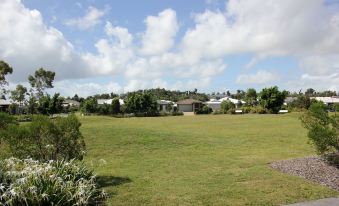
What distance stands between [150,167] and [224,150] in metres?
5.18

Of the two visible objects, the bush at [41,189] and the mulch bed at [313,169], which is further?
the mulch bed at [313,169]

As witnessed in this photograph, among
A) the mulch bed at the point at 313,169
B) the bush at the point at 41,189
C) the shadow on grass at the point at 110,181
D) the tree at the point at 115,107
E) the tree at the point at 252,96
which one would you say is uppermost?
the tree at the point at 252,96

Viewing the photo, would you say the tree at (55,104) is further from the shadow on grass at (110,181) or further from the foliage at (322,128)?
the foliage at (322,128)

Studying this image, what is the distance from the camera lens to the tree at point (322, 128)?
35.2 feet

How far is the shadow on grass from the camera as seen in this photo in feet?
31.6

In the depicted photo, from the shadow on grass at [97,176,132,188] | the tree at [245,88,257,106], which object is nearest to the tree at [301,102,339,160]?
the shadow on grass at [97,176,132,188]

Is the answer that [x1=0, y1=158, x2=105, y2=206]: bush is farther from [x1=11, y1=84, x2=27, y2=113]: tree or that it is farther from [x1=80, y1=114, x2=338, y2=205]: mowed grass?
[x1=11, y1=84, x2=27, y2=113]: tree

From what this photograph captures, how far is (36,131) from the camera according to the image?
9445 mm

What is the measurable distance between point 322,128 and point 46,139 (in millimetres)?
7748

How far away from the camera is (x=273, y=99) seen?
57938mm

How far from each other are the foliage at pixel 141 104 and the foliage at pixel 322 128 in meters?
52.6

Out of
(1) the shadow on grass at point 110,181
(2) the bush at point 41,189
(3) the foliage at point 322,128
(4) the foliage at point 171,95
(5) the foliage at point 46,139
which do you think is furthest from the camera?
(4) the foliage at point 171,95

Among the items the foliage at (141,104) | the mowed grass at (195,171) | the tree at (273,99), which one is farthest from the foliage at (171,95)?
the mowed grass at (195,171)

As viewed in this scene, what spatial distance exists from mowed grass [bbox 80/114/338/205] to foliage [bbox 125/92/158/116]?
145ft
